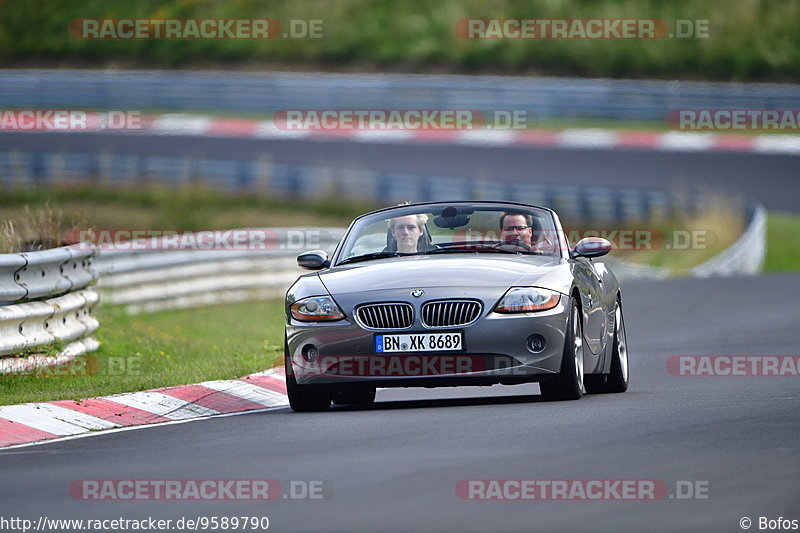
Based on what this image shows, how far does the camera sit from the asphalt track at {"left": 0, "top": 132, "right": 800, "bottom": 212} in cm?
3262

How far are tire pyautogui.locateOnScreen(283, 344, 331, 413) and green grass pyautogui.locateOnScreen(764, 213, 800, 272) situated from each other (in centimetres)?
1700

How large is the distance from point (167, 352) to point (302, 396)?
15.8 ft

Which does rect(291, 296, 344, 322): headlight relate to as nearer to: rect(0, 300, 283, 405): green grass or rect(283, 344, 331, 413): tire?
rect(283, 344, 331, 413): tire

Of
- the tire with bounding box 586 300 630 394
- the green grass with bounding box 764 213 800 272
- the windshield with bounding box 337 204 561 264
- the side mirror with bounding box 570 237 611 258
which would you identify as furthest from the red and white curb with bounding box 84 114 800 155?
the side mirror with bounding box 570 237 611 258

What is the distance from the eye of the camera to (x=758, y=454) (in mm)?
7859

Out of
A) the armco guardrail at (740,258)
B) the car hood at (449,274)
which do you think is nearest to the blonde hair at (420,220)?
the car hood at (449,274)

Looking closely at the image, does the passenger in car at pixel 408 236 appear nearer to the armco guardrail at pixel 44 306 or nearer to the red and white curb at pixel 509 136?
the armco guardrail at pixel 44 306

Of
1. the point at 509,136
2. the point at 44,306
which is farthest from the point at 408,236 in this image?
the point at 509,136

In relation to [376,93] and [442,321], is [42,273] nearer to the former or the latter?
[442,321]

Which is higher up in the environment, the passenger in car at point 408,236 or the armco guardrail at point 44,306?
the passenger in car at point 408,236

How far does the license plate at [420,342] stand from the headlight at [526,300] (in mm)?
332

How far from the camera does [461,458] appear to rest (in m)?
7.93

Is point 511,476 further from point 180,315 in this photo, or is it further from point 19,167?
point 19,167

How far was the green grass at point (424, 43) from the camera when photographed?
42.3 m
